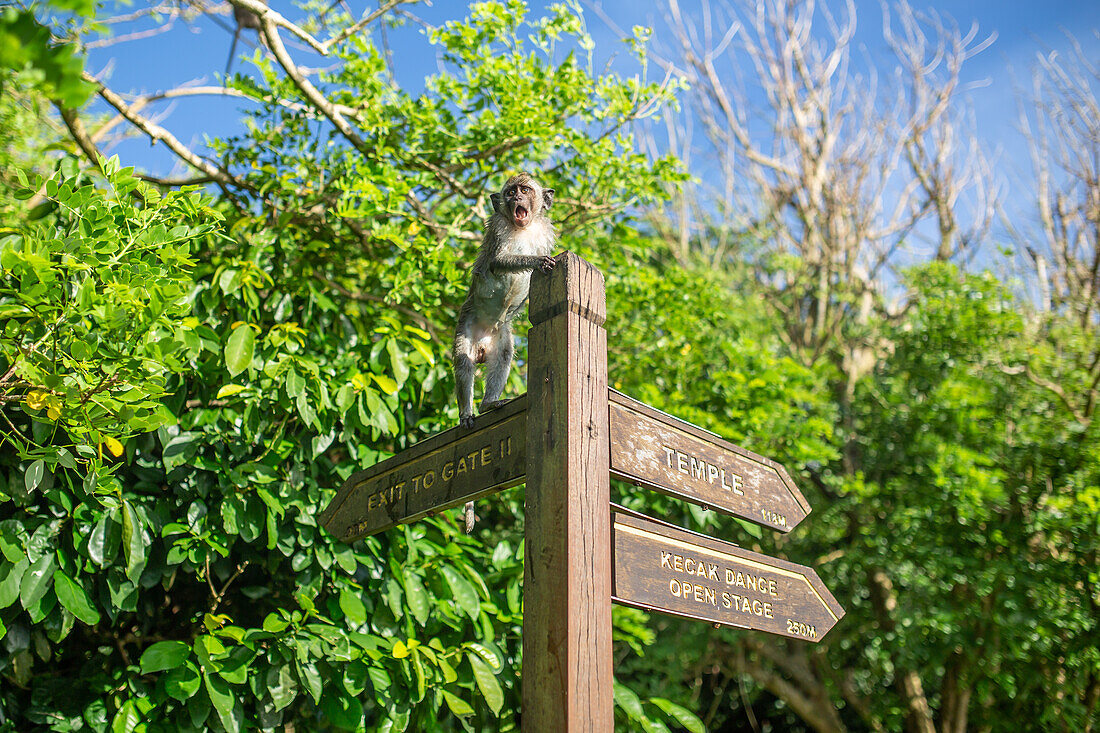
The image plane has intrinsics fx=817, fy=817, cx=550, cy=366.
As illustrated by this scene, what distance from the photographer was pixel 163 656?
2.99m

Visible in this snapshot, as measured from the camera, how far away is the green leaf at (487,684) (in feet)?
10.6

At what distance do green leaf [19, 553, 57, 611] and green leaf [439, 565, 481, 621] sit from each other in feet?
5.00

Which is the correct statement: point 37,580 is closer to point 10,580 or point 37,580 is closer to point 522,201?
point 10,580

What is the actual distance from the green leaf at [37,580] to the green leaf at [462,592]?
5.00ft

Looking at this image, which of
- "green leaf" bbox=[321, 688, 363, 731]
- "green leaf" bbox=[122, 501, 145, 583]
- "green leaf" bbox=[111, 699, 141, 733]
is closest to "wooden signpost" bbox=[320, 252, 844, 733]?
"green leaf" bbox=[321, 688, 363, 731]

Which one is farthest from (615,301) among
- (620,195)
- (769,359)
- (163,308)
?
(163,308)

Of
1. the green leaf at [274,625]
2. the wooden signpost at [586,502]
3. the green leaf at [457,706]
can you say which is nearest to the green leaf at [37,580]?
the green leaf at [274,625]

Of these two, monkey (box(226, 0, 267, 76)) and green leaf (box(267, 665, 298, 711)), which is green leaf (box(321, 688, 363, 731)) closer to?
green leaf (box(267, 665, 298, 711))

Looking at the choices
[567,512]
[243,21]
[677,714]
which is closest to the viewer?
[567,512]

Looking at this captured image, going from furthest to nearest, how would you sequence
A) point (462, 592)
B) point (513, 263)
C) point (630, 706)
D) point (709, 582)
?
point (462, 592) < point (630, 706) < point (513, 263) < point (709, 582)

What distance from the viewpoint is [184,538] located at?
3324 millimetres

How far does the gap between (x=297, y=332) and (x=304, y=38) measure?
167cm

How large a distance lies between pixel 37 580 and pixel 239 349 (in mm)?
1150

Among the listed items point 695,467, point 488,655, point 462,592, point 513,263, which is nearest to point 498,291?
point 513,263
